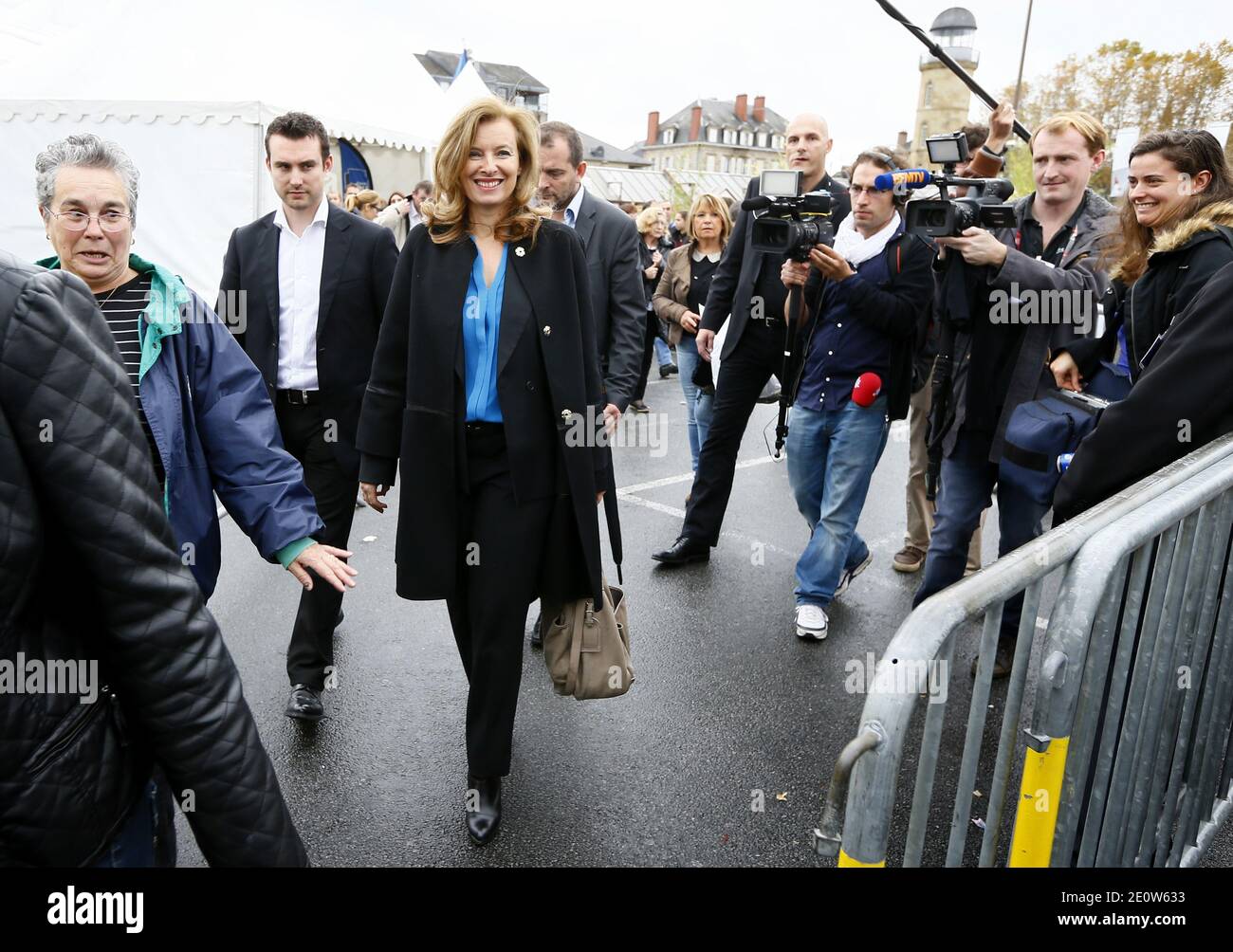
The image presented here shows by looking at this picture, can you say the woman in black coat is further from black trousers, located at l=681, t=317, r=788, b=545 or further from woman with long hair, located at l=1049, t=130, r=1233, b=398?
black trousers, located at l=681, t=317, r=788, b=545

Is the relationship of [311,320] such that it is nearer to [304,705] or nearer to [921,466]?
[304,705]

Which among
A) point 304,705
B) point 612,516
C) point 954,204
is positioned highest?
point 954,204

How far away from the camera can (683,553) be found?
17.9 feet

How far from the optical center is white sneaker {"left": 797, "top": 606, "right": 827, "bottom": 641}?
4535mm

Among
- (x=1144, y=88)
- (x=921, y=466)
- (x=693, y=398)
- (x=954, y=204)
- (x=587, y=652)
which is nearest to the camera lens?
(x=587, y=652)

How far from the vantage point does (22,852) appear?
1.24 meters

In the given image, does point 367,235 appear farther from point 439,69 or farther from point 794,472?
point 439,69

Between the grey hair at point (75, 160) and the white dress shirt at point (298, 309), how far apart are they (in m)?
1.32

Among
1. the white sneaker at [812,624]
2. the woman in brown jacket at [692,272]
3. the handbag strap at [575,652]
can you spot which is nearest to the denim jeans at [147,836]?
the handbag strap at [575,652]

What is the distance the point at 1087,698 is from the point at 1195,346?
1.07m

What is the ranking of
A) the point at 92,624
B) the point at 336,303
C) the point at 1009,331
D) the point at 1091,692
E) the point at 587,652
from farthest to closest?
1. the point at 1009,331
2. the point at 336,303
3. the point at 587,652
4. the point at 1091,692
5. the point at 92,624

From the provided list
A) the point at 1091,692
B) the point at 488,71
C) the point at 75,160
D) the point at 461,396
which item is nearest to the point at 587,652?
the point at 461,396

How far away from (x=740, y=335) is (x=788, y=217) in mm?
892

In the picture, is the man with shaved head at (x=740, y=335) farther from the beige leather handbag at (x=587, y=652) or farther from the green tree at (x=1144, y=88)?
the green tree at (x=1144, y=88)
